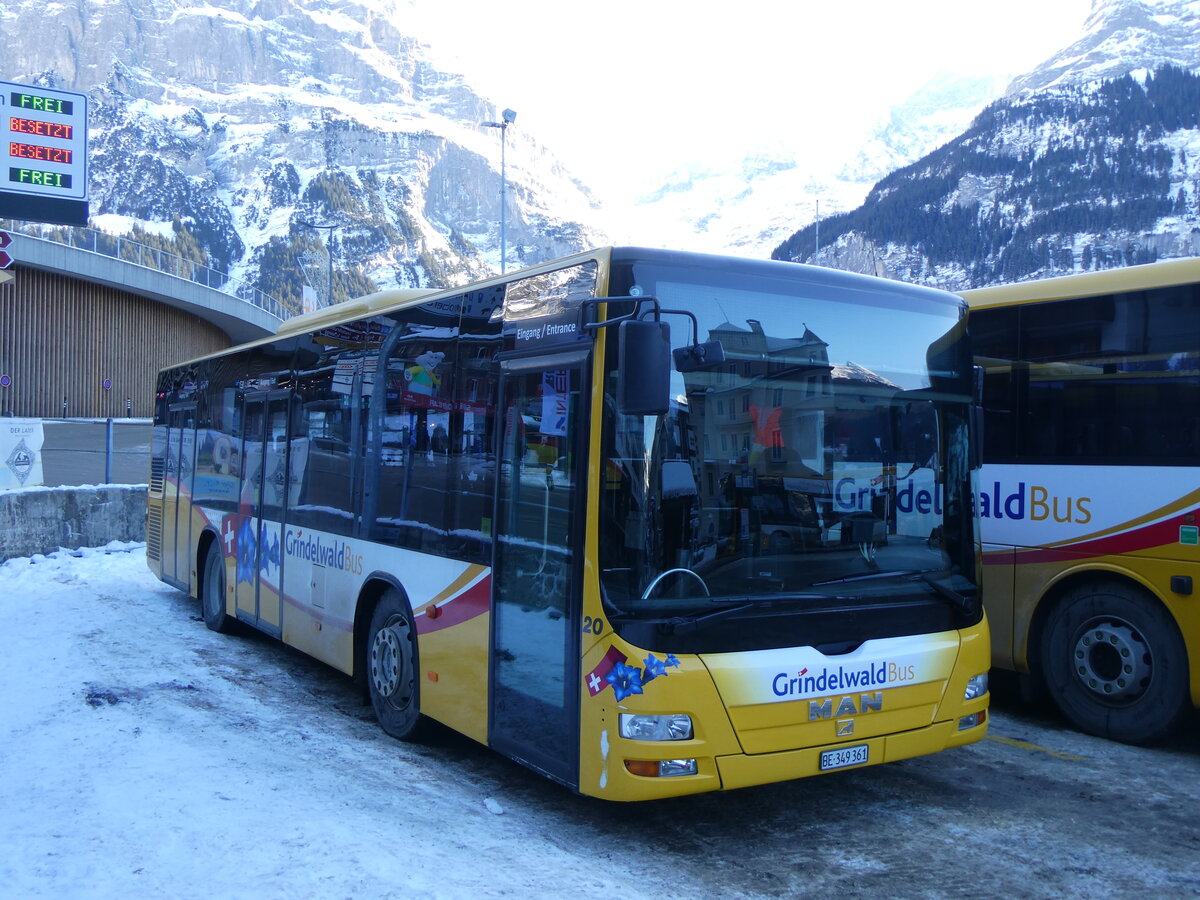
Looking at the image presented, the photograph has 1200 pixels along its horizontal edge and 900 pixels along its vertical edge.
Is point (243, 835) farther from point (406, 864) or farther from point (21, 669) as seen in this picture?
point (21, 669)

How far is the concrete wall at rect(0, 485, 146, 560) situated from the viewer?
1357 centimetres

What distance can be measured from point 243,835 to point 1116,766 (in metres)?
4.90

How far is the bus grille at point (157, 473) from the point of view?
39.8 ft

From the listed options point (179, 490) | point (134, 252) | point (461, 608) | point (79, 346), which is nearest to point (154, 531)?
point (179, 490)

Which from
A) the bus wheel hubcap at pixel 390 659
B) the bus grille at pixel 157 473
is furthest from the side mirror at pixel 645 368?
the bus grille at pixel 157 473

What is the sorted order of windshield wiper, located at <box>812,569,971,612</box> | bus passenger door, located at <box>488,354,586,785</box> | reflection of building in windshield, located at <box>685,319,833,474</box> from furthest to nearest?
windshield wiper, located at <box>812,569,971,612</box>, bus passenger door, located at <box>488,354,586,785</box>, reflection of building in windshield, located at <box>685,319,833,474</box>

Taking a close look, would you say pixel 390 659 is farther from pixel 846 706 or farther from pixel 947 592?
pixel 947 592

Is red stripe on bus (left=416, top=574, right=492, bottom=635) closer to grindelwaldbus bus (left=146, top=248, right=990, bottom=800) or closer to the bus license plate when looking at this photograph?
grindelwaldbus bus (left=146, top=248, right=990, bottom=800)

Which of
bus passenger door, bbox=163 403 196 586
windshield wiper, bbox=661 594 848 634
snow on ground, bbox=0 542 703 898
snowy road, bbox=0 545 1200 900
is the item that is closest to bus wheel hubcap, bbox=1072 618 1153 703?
snowy road, bbox=0 545 1200 900

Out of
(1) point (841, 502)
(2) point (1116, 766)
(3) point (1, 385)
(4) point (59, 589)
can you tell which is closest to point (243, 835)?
(1) point (841, 502)

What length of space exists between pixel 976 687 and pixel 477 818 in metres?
2.59

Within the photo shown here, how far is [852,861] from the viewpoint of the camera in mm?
4660

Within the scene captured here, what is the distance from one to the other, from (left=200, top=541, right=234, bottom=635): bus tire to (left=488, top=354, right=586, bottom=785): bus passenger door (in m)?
5.55

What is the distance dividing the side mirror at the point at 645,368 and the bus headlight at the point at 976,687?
2288 millimetres
